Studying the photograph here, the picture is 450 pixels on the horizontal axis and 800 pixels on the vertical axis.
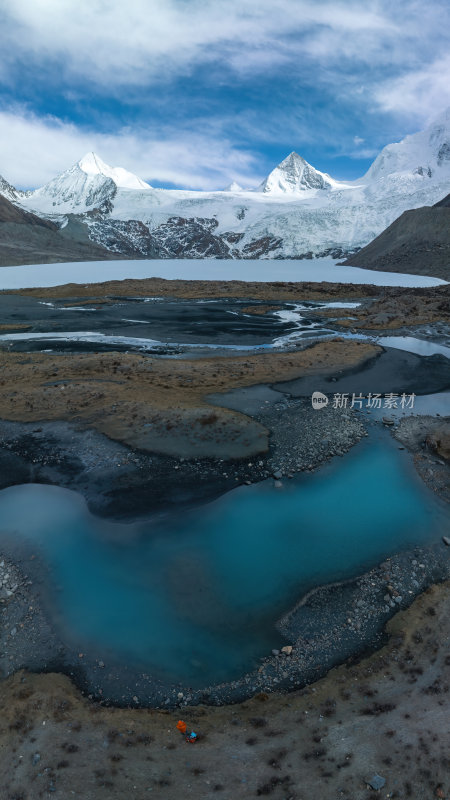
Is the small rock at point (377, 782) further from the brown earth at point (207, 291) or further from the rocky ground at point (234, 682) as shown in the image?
the brown earth at point (207, 291)

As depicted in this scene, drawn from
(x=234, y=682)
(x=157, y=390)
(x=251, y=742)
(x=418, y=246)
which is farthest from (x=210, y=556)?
(x=418, y=246)

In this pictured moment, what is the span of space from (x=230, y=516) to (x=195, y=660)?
19.8ft

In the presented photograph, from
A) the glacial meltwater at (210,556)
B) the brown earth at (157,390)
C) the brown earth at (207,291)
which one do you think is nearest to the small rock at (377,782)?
the glacial meltwater at (210,556)

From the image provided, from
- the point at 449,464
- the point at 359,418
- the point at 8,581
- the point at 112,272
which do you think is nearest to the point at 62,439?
the point at 8,581

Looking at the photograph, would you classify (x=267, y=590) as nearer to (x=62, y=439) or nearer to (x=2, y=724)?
(x=2, y=724)

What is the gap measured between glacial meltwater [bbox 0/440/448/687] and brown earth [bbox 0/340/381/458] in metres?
4.60

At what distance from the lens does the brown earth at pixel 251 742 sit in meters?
7.47

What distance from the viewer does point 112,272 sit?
126875mm

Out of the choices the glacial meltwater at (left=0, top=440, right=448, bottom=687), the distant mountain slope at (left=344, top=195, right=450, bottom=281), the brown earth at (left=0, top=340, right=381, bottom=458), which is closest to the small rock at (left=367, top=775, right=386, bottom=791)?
the glacial meltwater at (left=0, top=440, right=448, bottom=687)

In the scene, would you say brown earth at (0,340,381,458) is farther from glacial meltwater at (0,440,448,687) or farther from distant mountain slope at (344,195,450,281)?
distant mountain slope at (344,195,450,281)

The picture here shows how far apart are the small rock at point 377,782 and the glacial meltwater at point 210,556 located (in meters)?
3.53

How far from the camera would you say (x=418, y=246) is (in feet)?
419

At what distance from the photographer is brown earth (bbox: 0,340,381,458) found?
70.2 feet

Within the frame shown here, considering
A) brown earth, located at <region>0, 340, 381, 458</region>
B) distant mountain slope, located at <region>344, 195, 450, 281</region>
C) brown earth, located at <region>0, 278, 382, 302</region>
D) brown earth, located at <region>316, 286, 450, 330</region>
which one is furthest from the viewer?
distant mountain slope, located at <region>344, 195, 450, 281</region>
